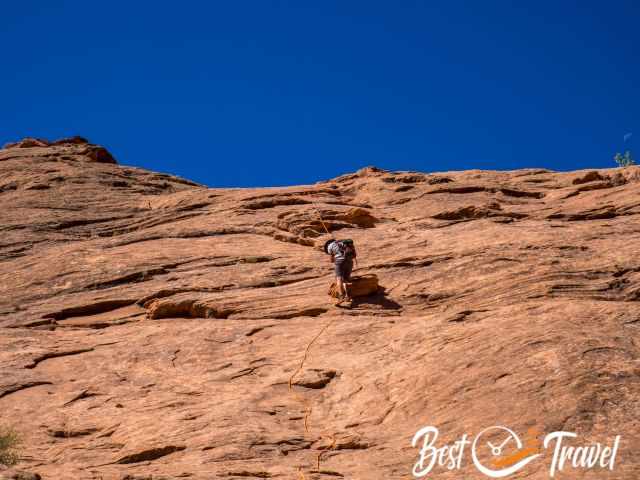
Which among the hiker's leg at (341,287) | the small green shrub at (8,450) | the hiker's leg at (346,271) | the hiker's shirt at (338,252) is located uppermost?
the hiker's shirt at (338,252)

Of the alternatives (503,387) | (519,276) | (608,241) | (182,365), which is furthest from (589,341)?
(182,365)

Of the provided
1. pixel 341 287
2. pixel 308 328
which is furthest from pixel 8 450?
pixel 341 287

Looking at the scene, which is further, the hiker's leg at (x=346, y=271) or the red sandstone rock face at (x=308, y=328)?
the hiker's leg at (x=346, y=271)

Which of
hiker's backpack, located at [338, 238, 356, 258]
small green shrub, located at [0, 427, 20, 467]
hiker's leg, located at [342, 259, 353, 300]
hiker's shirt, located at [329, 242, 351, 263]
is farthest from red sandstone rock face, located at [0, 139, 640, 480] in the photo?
hiker's backpack, located at [338, 238, 356, 258]

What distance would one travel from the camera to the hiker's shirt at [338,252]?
19.0 meters

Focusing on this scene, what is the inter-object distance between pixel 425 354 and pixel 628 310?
165 inches

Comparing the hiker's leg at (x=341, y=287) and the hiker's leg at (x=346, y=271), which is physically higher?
the hiker's leg at (x=346, y=271)

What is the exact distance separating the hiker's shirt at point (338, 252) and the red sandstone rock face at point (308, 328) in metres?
1.00

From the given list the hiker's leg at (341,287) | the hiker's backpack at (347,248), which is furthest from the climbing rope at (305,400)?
the hiker's backpack at (347,248)

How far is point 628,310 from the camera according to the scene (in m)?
15.2

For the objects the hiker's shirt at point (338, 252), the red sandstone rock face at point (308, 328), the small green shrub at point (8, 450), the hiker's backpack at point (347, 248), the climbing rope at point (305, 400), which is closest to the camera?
the climbing rope at point (305, 400)

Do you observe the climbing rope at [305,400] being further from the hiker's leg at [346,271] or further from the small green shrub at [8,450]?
the small green shrub at [8,450]

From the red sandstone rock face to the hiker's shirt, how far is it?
1.00 m

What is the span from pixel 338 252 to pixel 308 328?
253 centimetres
